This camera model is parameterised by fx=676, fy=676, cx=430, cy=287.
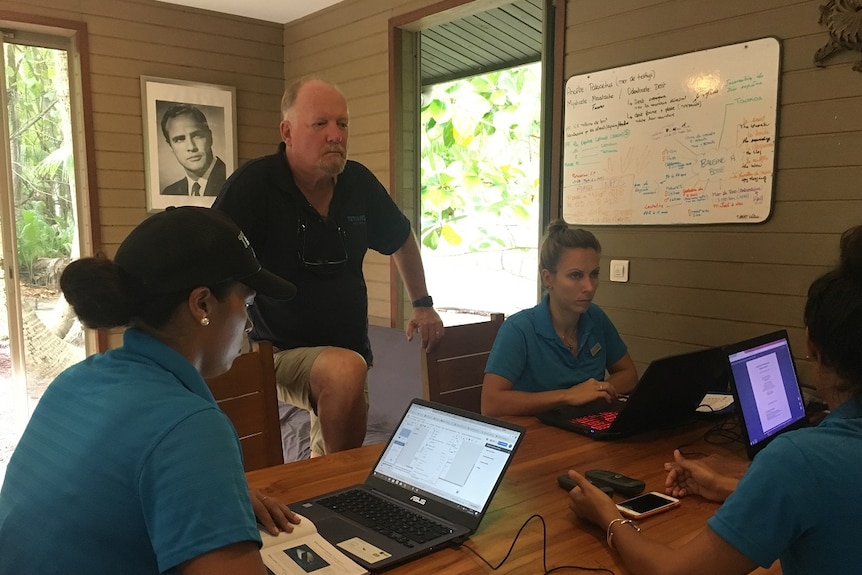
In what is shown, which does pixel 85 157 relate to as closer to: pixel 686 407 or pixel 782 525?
pixel 686 407

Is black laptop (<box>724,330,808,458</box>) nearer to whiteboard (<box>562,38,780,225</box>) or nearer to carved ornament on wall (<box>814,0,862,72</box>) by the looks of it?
whiteboard (<box>562,38,780,225</box>)

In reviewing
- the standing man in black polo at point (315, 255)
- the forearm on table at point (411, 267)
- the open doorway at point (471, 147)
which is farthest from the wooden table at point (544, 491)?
the open doorway at point (471, 147)

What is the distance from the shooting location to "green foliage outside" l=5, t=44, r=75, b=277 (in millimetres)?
3717

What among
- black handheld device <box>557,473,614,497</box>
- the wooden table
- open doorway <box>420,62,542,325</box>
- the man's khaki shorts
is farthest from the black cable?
open doorway <box>420,62,542,325</box>

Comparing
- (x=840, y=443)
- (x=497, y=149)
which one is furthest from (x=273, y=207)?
(x=497, y=149)

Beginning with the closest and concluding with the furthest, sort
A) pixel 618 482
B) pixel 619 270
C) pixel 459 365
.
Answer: pixel 618 482, pixel 459 365, pixel 619 270

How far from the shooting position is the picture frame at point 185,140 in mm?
3969

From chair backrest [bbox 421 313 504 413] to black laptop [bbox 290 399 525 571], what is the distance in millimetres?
841

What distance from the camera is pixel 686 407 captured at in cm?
183

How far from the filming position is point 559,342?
6.98 ft

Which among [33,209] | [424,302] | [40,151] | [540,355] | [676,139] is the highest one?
[40,151]

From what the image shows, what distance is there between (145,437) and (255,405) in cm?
100

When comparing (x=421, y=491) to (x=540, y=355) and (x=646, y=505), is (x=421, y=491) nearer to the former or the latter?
(x=646, y=505)

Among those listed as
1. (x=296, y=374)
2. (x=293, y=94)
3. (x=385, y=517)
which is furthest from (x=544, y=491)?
(x=293, y=94)
